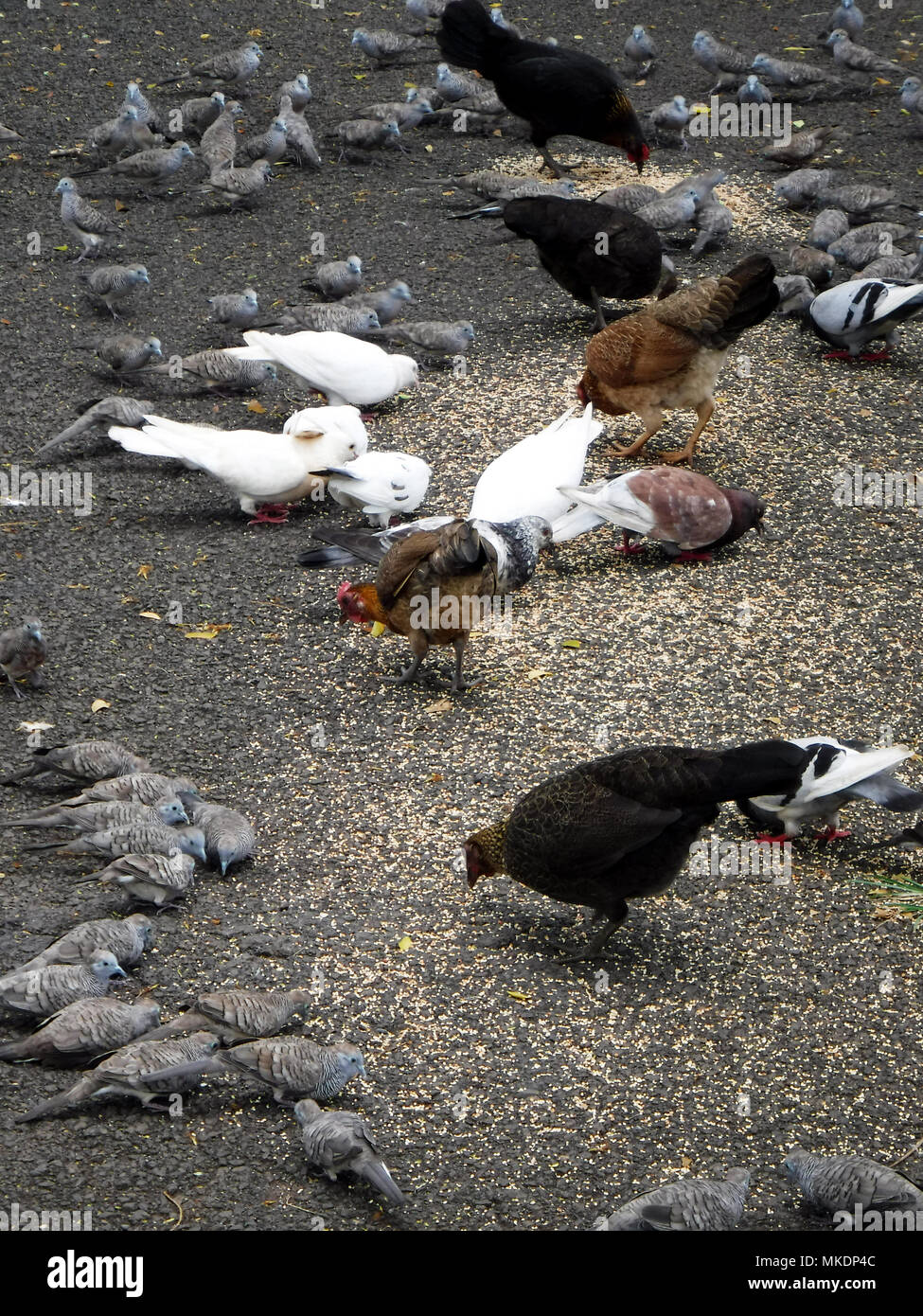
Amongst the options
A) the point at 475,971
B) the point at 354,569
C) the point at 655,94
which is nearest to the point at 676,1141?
the point at 475,971

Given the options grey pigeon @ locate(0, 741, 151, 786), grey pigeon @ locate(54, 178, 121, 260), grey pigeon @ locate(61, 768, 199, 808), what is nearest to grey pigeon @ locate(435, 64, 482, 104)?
grey pigeon @ locate(54, 178, 121, 260)

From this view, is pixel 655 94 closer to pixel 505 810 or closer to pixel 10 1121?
pixel 505 810

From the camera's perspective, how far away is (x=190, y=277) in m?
8.16

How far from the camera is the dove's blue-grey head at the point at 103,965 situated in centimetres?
367

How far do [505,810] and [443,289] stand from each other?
439cm

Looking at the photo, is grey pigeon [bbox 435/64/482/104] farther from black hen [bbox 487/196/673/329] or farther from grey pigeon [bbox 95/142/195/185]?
black hen [bbox 487/196/673/329]

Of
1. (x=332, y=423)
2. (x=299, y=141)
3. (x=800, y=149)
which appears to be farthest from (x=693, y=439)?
(x=299, y=141)

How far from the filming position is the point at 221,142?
30.6ft

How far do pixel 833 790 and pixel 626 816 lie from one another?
0.83 meters

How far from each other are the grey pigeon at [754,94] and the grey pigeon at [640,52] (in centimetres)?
84

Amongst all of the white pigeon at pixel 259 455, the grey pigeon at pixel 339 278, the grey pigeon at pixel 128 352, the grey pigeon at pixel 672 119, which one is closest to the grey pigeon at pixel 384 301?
the grey pigeon at pixel 339 278

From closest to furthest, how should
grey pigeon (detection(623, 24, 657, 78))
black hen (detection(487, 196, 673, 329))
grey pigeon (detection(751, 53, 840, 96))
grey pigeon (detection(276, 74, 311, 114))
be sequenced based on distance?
black hen (detection(487, 196, 673, 329)) < grey pigeon (detection(276, 74, 311, 114)) < grey pigeon (detection(751, 53, 840, 96)) < grey pigeon (detection(623, 24, 657, 78))

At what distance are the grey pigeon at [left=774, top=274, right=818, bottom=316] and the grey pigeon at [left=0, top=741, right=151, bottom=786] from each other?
4695mm

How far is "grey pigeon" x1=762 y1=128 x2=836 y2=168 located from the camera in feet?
30.8
